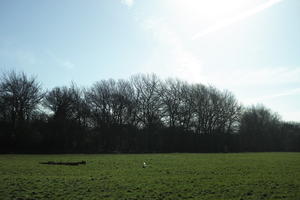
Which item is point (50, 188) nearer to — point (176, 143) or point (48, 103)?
point (48, 103)

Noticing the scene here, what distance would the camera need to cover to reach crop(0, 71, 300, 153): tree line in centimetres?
5103

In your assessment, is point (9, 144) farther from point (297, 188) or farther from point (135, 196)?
point (297, 188)

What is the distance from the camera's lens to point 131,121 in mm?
62781

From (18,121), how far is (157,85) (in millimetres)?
35514

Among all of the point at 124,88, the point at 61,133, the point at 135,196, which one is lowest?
the point at 135,196

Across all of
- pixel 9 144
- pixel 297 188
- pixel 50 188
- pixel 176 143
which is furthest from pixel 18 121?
pixel 297 188

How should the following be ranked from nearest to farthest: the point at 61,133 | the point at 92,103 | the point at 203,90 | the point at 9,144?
the point at 9,144
the point at 61,133
the point at 92,103
the point at 203,90

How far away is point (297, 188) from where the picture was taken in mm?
10633

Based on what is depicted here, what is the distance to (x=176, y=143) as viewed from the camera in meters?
63.9

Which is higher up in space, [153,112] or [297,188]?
[153,112]

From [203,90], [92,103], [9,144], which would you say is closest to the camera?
[9,144]

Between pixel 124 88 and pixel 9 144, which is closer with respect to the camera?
pixel 9 144

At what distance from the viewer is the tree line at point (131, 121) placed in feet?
167

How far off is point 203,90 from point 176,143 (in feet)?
62.6
